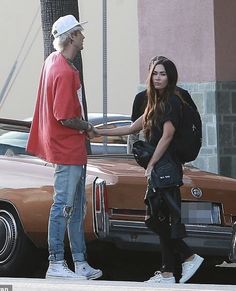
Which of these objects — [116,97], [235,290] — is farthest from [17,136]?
[116,97]

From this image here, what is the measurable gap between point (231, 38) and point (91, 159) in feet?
16.1

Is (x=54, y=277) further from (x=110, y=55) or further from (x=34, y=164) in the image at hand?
(x=110, y=55)

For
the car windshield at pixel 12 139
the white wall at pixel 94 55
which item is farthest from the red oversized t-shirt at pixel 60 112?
the white wall at pixel 94 55

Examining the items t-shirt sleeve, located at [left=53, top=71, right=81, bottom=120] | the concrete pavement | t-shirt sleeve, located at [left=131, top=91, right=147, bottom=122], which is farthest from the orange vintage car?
the concrete pavement

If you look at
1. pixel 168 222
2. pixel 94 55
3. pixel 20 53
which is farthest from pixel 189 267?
pixel 20 53

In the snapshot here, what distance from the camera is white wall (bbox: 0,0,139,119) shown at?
1953cm

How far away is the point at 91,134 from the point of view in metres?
7.10

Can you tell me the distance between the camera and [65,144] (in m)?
7.03

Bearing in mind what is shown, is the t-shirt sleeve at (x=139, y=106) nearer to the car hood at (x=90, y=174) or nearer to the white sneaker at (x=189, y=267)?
the car hood at (x=90, y=174)

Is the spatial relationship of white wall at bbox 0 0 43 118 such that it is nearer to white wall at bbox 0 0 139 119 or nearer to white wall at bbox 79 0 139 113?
white wall at bbox 0 0 139 119

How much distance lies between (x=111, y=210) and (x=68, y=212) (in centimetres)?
41

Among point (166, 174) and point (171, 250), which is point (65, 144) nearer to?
point (166, 174)

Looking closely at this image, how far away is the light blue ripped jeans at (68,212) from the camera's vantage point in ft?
22.9

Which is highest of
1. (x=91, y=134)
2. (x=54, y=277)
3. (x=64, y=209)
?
(x=91, y=134)
